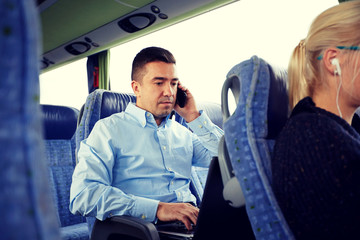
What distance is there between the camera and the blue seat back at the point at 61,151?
96.0 inches

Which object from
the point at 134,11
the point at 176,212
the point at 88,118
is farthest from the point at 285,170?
the point at 134,11

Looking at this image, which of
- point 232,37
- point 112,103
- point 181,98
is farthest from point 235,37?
point 112,103

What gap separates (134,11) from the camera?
4055mm

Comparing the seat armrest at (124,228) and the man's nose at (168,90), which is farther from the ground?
the man's nose at (168,90)

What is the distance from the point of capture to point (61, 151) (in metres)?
2.58

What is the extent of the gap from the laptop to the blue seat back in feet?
5.44

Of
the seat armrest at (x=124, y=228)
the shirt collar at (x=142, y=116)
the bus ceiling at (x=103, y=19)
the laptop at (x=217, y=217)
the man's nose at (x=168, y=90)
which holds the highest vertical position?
the bus ceiling at (x=103, y=19)

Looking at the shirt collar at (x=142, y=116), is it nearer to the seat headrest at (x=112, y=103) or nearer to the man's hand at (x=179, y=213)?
the seat headrest at (x=112, y=103)

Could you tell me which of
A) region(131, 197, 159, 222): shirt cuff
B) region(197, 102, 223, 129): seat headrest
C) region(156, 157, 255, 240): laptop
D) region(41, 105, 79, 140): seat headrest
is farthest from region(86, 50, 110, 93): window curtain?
region(156, 157, 255, 240): laptop

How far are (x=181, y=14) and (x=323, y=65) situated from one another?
2970mm

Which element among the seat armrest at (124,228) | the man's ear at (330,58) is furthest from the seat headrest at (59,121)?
the man's ear at (330,58)

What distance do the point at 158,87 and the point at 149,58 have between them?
167 mm

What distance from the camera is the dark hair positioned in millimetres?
1801

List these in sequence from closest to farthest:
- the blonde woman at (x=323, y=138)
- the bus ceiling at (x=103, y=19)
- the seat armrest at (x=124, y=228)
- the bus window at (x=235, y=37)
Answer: the blonde woman at (x=323, y=138), the seat armrest at (x=124, y=228), the bus window at (x=235, y=37), the bus ceiling at (x=103, y=19)
